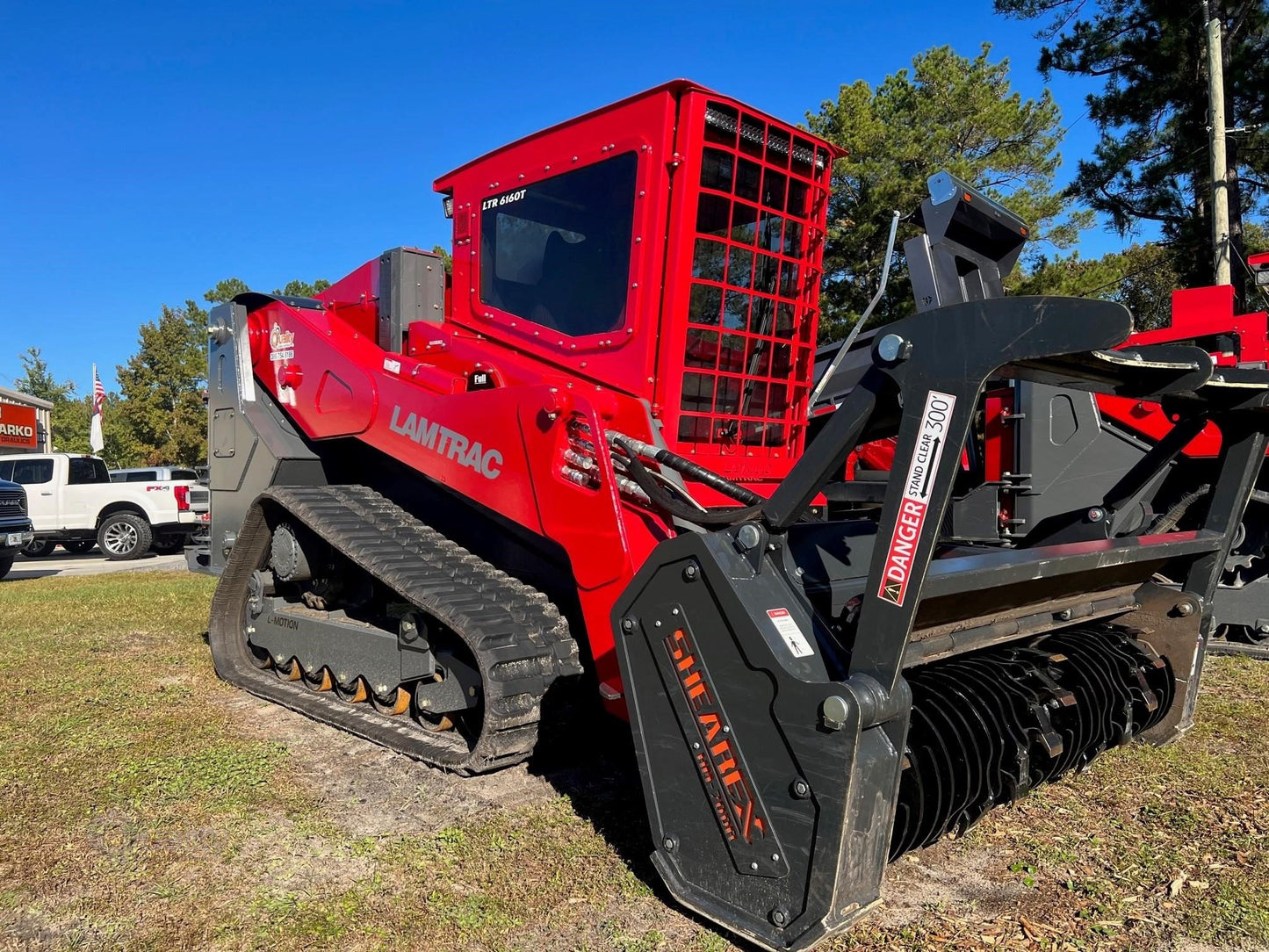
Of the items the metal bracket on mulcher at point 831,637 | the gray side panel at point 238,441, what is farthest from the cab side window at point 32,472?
the metal bracket on mulcher at point 831,637

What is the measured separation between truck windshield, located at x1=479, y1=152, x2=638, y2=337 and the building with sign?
28741 mm

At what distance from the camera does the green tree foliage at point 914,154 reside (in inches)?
718

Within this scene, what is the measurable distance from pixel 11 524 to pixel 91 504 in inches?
166

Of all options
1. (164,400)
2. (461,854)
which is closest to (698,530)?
(461,854)

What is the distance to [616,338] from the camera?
12.5ft

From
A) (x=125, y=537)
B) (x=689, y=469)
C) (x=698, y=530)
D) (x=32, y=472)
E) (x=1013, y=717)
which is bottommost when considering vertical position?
(x=125, y=537)

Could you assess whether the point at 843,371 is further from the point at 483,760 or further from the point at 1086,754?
the point at 483,760

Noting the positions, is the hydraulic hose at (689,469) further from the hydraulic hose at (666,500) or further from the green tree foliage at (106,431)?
the green tree foliage at (106,431)

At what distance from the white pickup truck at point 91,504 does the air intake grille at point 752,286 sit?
48.4 ft

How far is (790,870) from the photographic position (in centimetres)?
246

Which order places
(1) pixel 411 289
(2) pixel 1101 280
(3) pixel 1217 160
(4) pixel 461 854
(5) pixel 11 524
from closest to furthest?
1. (4) pixel 461 854
2. (1) pixel 411 289
3. (3) pixel 1217 160
4. (5) pixel 11 524
5. (2) pixel 1101 280

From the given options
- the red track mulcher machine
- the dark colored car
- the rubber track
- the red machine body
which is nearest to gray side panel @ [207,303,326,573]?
the red track mulcher machine

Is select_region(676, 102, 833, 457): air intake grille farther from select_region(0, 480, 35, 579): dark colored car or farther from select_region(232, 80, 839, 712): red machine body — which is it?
select_region(0, 480, 35, 579): dark colored car

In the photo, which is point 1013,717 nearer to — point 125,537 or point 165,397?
point 125,537
